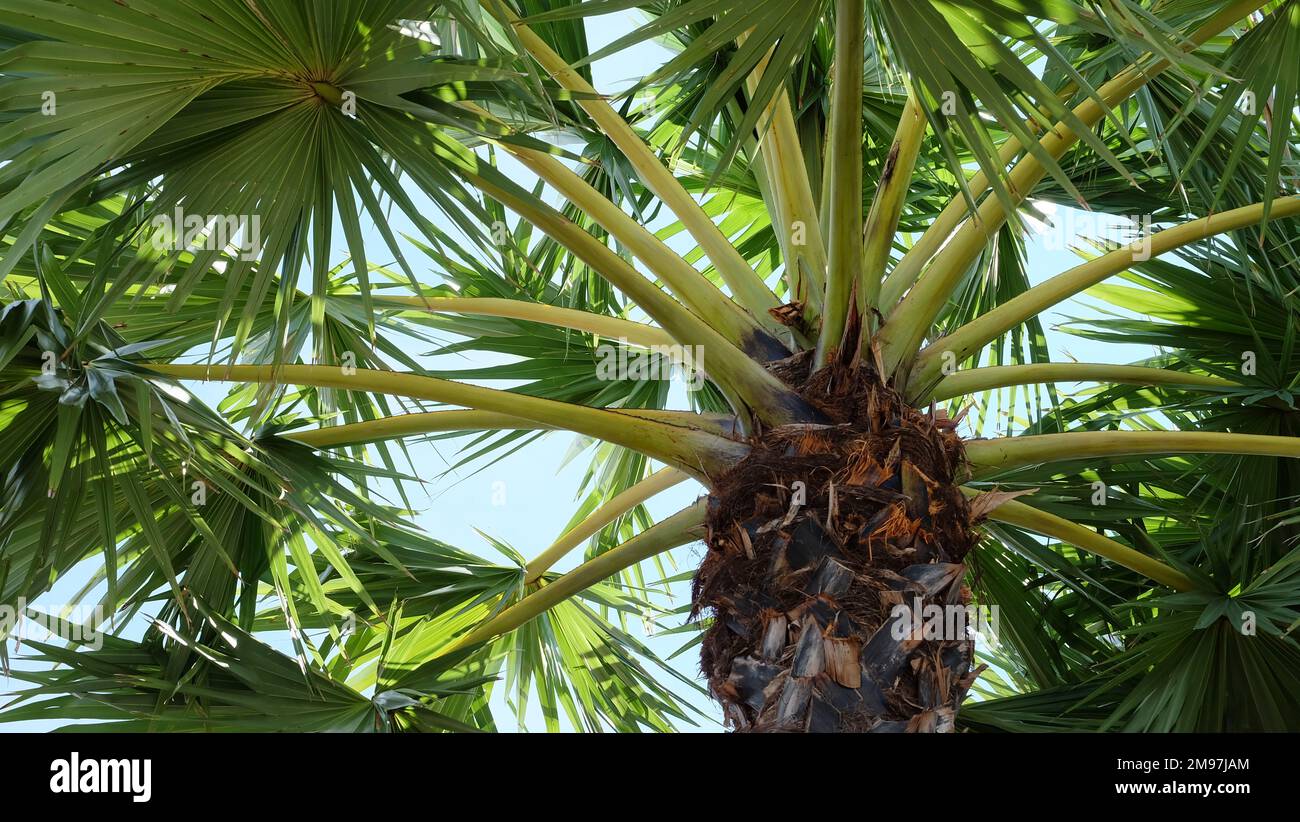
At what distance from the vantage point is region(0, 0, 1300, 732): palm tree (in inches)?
86.4

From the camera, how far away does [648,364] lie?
13.9 ft

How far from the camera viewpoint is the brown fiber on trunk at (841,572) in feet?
7.66

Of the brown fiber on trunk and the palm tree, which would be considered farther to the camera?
the brown fiber on trunk

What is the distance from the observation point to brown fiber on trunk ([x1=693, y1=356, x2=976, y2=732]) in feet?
7.66

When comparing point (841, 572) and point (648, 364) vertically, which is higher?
point (648, 364)

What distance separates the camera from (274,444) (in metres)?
3.07

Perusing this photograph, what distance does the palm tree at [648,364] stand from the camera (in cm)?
220

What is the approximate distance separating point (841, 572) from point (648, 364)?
1.98 m

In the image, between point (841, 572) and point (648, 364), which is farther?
point (648, 364)

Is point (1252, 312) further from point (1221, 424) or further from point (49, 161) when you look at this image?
point (49, 161)

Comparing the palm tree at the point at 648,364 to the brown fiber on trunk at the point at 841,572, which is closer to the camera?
the palm tree at the point at 648,364
